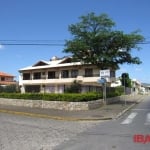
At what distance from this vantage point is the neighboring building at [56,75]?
54.6 m

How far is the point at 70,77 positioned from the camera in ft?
188

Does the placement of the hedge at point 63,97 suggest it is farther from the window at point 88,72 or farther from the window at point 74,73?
the window at point 74,73

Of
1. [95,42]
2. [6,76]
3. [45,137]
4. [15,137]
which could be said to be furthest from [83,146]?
[6,76]

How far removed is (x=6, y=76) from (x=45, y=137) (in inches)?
3052

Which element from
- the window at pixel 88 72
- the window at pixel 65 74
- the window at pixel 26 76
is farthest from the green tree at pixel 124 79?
the window at pixel 26 76

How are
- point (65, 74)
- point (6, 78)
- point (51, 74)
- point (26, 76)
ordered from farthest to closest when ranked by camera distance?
point (6, 78) → point (26, 76) → point (51, 74) → point (65, 74)

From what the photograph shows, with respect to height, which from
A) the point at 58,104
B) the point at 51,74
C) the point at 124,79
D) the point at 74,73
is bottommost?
the point at 58,104

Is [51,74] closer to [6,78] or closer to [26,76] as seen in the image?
[26,76]

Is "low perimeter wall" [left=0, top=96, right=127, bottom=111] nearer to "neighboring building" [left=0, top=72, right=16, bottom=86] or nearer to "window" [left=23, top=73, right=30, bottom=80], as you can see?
"window" [left=23, top=73, right=30, bottom=80]

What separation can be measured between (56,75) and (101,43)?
23713 millimetres

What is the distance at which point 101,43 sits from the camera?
37594 mm

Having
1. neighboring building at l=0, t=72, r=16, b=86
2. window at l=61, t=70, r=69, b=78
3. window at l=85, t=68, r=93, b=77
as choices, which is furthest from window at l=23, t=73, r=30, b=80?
neighboring building at l=0, t=72, r=16, b=86

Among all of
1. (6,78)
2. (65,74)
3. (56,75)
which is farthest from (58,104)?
(6,78)

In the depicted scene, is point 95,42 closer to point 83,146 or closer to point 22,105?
point 22,105
